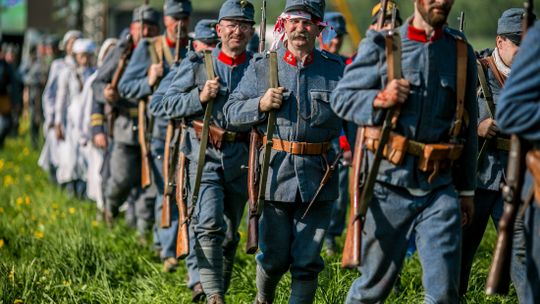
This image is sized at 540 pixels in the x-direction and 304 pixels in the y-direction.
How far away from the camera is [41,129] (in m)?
21.1

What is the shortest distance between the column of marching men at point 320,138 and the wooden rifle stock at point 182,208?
26mm

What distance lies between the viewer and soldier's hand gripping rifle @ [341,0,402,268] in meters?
5.37

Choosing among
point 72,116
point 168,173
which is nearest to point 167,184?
point 168,173

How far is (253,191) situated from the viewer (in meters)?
6.82

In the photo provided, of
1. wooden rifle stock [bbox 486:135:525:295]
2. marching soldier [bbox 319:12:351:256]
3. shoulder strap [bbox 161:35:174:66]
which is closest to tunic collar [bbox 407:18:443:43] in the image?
A: wooden rifle stock [bbox 486:135:525:295]

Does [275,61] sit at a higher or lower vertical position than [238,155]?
higher

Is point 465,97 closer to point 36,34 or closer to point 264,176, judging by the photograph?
point 264,176

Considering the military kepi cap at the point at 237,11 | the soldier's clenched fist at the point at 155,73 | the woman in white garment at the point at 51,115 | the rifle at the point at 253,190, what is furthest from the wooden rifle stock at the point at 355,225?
the woman in white garment at the point at 51,115

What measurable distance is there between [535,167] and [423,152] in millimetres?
616

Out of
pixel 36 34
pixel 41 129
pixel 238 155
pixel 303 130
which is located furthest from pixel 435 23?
pixel 36 34

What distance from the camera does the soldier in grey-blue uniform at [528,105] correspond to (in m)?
4.88

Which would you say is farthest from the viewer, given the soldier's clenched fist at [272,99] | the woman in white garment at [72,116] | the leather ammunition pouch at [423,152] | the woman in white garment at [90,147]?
the woman in white garment at [72,116]

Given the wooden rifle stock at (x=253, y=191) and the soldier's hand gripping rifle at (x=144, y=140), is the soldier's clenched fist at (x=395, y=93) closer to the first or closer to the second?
the wooden rifle stock at (x=253, y=191)

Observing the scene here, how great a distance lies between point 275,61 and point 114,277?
2702 millimetres
